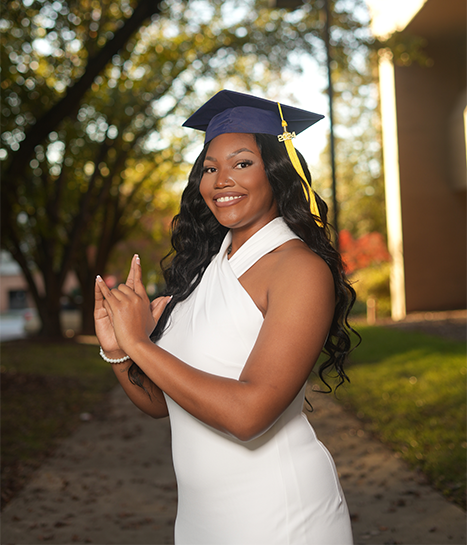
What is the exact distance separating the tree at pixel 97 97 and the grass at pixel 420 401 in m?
5.93

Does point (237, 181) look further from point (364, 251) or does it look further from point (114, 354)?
point (364, 251)

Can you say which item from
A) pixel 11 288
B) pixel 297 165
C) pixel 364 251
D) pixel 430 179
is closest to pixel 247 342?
pixel 297 165

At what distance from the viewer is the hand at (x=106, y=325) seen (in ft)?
6.53

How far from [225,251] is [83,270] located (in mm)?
21016

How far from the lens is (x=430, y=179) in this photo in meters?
20.8

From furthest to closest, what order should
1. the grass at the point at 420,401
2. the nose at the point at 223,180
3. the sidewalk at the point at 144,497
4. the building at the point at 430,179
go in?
the building at the point at 430,179, the grass at the point at 420,401, the sidewalk at the point at 144,497, the nose at the point at 223,180

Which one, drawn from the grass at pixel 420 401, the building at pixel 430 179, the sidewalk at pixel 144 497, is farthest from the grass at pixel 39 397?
the building at pixel 430 179

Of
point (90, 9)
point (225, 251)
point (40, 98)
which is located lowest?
point (225, 251)

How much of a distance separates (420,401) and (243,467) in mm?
6822

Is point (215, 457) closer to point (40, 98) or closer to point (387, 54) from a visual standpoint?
point (40, 98)

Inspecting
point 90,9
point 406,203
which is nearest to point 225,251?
point 90,9

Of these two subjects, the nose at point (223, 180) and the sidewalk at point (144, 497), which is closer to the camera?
the nose at point (223, 180)

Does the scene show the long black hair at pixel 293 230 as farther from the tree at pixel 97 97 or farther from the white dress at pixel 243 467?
the tree at pixel 97 97

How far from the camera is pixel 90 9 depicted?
1235 cm
